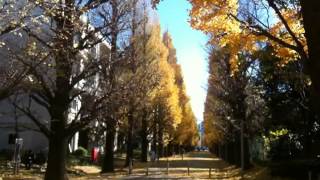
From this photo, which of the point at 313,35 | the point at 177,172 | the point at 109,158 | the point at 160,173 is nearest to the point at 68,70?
the point at 313,35

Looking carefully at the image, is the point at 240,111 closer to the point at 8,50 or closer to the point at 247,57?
the point at 247,57

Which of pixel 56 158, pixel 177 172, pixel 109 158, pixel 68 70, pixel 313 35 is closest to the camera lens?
pixel 313 35

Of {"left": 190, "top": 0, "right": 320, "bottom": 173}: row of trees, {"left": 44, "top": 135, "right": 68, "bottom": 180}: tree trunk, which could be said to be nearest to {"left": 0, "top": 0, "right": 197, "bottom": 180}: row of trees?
{"left": 44, "top": 135, "right": 68, "bottom": 180}: tree trunk

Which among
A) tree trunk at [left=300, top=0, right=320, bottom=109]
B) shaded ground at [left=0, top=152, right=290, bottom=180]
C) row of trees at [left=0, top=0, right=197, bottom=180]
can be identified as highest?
row of trees at [left=0, top=0, right=197, bottom=180]

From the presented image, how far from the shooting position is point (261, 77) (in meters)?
29.6

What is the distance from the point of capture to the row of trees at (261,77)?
14195 millimetres

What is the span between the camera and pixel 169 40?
2340 inches

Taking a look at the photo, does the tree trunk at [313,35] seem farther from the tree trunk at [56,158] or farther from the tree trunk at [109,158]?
the tree trunk at [109,158]

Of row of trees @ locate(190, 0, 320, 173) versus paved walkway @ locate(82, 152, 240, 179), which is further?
paved walkway @ locate(82, 152, 240, 179)

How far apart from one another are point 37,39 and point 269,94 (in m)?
15.3

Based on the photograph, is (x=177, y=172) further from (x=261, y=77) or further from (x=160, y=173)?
(x=261, y=77)

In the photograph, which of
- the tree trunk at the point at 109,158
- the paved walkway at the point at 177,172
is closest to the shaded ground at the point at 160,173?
the paved walkway at the point at 177,172

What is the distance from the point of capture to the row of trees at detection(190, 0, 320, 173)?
14195 mm

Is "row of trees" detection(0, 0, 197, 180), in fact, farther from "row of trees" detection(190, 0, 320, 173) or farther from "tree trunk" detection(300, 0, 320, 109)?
"tree trunk" detection(300, 0, 320, 109)
